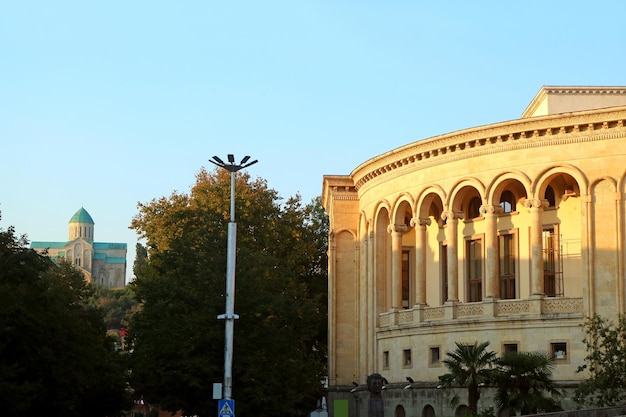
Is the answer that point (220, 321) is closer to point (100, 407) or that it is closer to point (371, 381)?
point (371, 381)

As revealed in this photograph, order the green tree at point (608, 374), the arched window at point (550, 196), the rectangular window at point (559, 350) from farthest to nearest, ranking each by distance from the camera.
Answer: the arched window at point (550, 196) < the rectangular window at point (559, 350) < the green tree at point (608, 374)

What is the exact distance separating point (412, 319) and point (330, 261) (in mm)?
9471

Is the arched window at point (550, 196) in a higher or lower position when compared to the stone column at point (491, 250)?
higher

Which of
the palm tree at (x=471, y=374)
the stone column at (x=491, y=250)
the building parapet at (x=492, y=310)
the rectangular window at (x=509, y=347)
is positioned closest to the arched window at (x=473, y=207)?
the stone column at (x=491, y=250)

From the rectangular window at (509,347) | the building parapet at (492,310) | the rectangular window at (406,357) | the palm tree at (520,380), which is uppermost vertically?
the building parapet at (492,310)

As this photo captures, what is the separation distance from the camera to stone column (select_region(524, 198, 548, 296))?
142 feet

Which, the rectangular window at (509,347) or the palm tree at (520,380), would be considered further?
the rectangular window at (509,347)

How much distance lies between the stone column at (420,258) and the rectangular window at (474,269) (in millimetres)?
1995

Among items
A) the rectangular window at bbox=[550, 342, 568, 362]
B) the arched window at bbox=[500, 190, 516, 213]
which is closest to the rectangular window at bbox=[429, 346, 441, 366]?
the rectangular window at bbox=[550, 342, 568, 362]

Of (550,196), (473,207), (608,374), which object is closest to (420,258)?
(473,207)

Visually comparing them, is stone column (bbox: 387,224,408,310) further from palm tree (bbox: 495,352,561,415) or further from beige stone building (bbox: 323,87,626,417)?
palm tree (bbox: 495,352,561,415)

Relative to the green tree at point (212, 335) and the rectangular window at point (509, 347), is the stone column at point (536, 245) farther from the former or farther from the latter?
the green tree at point (212, 335)

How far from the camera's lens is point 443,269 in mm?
48812

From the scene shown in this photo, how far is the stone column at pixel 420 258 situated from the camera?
158 feet
